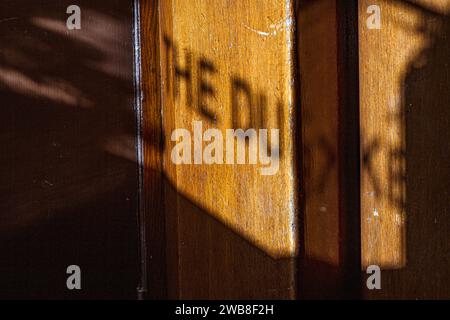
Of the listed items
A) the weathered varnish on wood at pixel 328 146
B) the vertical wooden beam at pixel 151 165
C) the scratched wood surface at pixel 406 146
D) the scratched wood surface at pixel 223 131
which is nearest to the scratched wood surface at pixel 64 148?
the vertical wooden beam at pixel 151 165

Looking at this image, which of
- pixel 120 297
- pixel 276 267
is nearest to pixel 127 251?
pixel 120 297

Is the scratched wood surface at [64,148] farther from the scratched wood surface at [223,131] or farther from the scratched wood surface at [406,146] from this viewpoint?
the scratched wood surface at [406,146]

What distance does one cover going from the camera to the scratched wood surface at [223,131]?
183cm

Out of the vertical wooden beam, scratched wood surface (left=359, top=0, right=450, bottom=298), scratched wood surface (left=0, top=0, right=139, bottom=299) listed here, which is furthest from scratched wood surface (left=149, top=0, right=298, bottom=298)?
scratched wood surface (left=359, top=0, right=450, bottom=298)

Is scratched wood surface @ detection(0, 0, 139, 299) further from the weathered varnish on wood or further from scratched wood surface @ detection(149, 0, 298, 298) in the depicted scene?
the weathered varnish on wood

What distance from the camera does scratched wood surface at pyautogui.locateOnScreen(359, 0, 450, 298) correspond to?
1847mm

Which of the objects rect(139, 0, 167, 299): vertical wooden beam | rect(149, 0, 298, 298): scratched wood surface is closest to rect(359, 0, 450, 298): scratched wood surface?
rect(149, 0, 298, 298): scratched wood surface

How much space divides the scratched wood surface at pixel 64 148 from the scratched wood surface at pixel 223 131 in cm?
17

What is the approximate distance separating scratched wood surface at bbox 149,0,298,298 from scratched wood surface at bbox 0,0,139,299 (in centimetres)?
17

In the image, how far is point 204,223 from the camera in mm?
1898

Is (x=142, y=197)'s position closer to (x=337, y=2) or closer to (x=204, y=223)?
(x=204, y=223)

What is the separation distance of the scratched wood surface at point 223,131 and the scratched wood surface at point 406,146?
0.91 ft

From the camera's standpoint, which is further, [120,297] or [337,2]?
[120,297]
